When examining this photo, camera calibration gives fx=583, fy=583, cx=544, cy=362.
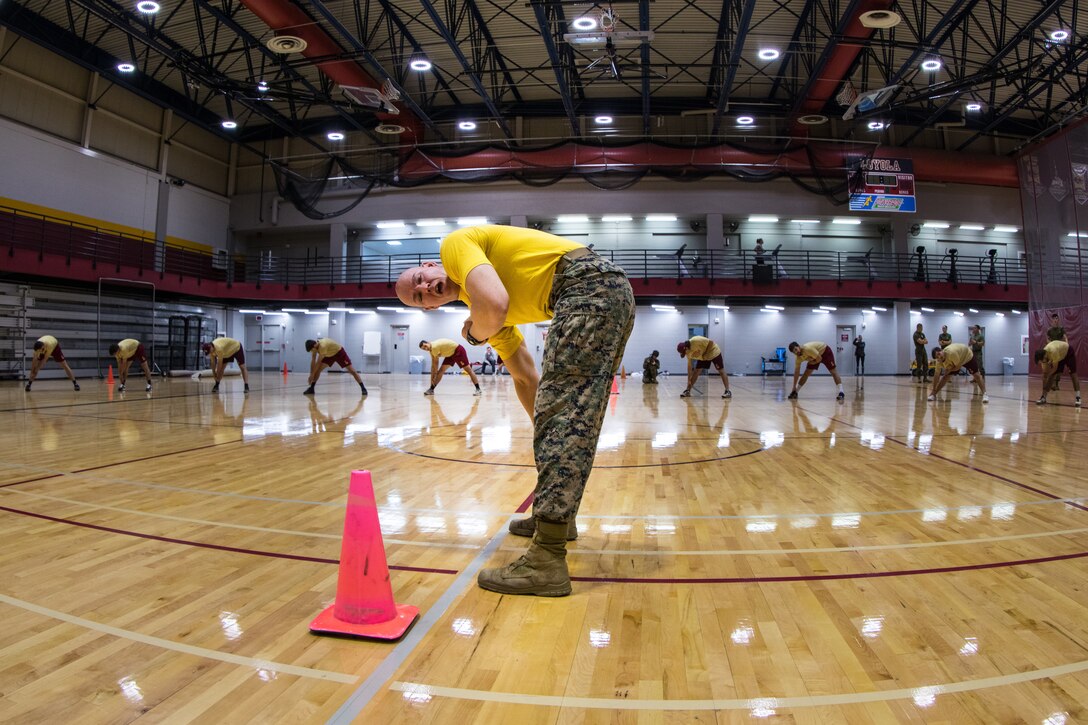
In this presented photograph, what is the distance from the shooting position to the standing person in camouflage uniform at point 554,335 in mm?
2229

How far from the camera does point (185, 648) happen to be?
1.80 m

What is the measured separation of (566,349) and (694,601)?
1.08m

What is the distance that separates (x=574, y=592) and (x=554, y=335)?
3.35ft

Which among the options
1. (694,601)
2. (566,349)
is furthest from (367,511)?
(694,601)

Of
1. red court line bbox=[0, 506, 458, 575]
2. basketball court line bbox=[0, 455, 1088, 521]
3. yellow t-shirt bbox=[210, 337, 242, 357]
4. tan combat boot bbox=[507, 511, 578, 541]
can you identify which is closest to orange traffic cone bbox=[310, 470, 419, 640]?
red court line bbox=[0, 506, 458, 575]

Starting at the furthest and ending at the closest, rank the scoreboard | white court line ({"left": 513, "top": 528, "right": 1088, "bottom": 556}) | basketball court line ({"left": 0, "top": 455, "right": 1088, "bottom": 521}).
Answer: the scoreboard, basketball court line ({"left": 0, "top": 455, "right": 1088, "bottom": 521}), white court line ({"left": 513, "top": 528, "right": 1088, "bottom": 556})

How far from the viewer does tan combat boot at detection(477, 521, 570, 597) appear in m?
2.24

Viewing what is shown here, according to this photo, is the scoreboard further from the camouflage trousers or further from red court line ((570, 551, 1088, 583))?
the camouflage trousers

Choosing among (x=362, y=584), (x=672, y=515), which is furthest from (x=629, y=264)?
(x=362, y=584)

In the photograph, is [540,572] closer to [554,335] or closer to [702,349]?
[554,335]

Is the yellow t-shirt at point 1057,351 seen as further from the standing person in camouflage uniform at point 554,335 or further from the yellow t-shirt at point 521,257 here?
the yellow t-shirt at point 521,257

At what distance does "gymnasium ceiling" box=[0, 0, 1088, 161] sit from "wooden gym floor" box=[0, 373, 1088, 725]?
1191cm

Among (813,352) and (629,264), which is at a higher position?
(629,264)

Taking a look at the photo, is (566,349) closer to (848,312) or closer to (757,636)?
(757,636)
